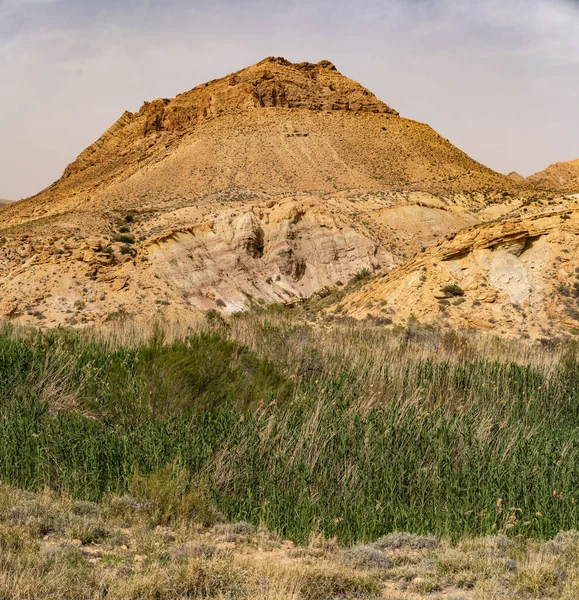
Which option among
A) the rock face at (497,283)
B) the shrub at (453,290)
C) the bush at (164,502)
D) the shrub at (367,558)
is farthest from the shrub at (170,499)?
the shrub at (453,290)

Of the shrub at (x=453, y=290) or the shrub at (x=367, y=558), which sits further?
the shrub at (x=453, y=290)

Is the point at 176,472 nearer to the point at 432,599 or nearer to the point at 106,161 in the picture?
the point at 432,599

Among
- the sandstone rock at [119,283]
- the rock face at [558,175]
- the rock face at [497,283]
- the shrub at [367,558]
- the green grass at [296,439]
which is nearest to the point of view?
the shrub at [367,558]

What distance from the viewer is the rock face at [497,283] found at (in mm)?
19234

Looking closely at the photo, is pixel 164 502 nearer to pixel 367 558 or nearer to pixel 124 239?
pixel 367 558

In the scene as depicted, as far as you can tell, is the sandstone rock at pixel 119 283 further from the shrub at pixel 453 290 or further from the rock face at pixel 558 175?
the rock face at pixel 558 175

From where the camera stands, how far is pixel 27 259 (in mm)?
27500

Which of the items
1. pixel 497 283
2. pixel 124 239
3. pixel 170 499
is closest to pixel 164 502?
pixel 170 499

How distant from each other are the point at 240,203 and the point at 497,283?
21.0m

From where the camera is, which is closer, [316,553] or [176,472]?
[316,553]

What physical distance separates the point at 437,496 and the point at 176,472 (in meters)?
2.51

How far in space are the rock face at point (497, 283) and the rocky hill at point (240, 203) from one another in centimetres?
853

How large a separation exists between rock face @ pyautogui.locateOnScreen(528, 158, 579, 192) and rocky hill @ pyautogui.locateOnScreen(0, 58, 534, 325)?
24.0 metres

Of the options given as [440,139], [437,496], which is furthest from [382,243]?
[440,139]
